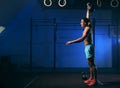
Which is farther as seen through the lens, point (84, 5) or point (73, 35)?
point (73, 35)

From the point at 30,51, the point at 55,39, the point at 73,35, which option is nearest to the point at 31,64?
the point at 30,51

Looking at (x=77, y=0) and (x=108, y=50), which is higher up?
(x=77, y=0)

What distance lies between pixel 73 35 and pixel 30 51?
2013 mm

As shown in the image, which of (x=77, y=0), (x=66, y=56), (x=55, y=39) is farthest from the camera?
(x=66, y=56)

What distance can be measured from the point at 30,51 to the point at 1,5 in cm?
231

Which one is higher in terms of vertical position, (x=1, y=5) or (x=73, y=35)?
(x=1, y=5)

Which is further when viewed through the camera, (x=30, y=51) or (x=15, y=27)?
(x=15, y=27)

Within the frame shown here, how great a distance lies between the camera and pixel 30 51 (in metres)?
12.8

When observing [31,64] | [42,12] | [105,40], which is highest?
[42,12]

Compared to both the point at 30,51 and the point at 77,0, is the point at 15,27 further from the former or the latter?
the point at 77,0

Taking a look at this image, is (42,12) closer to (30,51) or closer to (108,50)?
(30,51)

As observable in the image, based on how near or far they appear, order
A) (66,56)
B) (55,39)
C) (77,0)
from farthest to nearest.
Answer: (66,56), (55,39), (77,0)

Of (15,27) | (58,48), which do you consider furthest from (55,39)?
(15,27)

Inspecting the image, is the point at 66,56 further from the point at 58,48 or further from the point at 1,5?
the point at 1,5
